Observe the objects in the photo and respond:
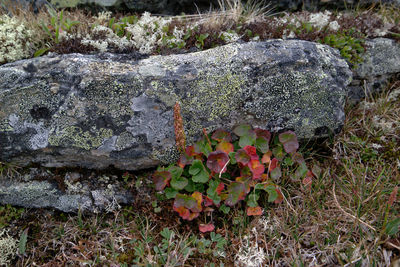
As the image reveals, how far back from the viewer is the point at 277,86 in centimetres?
301

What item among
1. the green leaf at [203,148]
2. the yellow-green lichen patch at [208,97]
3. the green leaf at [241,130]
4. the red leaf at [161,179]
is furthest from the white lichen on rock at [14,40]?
the green leaf at [241,130]

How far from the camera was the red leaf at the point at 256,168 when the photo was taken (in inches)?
112

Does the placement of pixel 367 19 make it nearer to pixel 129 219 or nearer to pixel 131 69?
pixel 131 69

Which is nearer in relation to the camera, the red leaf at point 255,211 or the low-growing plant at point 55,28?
the red leaf at point 255,211

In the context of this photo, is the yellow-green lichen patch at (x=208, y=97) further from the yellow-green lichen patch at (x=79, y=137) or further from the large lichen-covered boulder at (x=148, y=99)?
the yellow-green lichen patch at (x=79, y=137)

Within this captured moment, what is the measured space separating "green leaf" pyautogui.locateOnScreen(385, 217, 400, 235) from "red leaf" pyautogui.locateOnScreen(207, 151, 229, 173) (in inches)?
53.5

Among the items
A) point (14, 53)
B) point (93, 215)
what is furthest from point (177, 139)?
point (14, 53)

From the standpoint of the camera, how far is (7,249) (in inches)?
106

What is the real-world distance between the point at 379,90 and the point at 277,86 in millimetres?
1969

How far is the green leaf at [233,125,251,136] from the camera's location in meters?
2.99

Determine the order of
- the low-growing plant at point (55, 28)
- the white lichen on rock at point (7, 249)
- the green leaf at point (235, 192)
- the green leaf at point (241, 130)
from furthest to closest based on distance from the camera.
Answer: the low-growing plant at point (55, 28), the green leaf at point (241, 130), the green leaf at point (235, 192), the white lichen on rock at point (7, 249)

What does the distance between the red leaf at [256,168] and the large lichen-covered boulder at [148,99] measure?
17.3 inches

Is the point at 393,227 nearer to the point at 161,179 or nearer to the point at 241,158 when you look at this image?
the point at 241,158

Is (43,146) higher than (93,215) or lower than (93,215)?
higher
